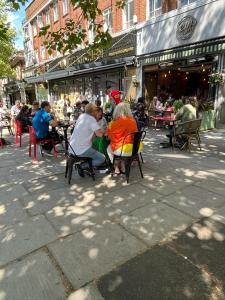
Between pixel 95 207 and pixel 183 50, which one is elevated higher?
pixel 183 50

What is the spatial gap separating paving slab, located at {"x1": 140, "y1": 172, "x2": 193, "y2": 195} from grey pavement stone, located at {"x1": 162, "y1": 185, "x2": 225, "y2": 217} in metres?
0.19

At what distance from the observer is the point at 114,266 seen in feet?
8.25

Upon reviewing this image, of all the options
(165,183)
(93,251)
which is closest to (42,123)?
(165,183)

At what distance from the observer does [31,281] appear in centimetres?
236

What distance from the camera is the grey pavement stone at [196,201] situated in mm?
3547

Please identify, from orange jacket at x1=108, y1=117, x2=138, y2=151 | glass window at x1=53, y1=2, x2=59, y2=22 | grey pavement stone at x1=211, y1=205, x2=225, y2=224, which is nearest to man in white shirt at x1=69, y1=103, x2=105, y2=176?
orange jacket at x1=108, y1=117, x2=138, y2=151

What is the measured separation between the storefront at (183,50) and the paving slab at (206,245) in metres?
8.35

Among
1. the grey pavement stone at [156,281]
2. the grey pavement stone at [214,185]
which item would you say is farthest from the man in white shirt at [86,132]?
the grey pavement stone at [156,281]

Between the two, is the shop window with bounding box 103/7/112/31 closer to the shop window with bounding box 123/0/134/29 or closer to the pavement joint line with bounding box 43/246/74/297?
the shop window with bounding box 123/0/134/29

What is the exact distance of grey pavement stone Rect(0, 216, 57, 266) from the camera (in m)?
2.79

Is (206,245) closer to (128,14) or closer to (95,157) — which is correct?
(95,157)

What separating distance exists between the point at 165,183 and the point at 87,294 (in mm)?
2792

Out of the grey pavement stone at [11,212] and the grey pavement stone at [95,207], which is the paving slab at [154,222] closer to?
the grey pavement stone at [95,207]

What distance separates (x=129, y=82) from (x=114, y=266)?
13.0 metres
